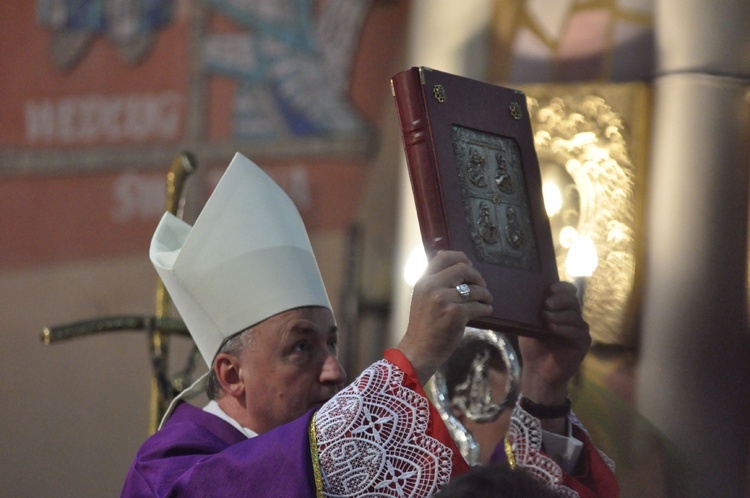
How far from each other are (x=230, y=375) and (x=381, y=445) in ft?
1.66

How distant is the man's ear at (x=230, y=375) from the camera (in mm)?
2162

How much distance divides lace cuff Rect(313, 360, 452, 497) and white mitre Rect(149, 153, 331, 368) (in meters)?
0.43

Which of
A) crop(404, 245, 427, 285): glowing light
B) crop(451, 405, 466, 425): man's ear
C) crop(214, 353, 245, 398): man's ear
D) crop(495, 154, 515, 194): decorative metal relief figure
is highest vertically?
crop(495, 154, 515, 194): decorative metal relief figure

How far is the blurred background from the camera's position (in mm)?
2105

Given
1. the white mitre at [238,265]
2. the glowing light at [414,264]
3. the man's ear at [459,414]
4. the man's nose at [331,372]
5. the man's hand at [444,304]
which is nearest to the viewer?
the man's hand at [444,304]

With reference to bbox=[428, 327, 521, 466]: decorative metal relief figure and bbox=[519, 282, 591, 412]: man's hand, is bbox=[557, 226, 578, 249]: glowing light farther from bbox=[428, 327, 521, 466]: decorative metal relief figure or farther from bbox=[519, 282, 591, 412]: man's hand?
bbox=[519, 282, 591, 412]: man's hand

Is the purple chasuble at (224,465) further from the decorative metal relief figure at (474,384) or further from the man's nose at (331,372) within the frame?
the decorative metal relief figure at (474,384)

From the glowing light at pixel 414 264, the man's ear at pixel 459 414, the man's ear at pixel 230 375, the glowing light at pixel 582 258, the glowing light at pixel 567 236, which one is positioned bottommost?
the man's ear at pixel 459 414

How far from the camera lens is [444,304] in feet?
5.57

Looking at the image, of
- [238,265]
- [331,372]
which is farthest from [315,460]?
[238,265]

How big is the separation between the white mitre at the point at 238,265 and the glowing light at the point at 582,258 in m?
0.46

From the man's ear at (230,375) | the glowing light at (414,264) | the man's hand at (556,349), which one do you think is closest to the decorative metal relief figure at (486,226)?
the man's hand at (556,349)

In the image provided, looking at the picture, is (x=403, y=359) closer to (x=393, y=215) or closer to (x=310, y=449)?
(x=310, y=449)

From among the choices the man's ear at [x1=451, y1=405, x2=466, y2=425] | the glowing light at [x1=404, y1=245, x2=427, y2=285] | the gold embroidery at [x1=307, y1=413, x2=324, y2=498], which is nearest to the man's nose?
the gold embroidery at [x1=307, y1=413, x2=324, y2=498]
